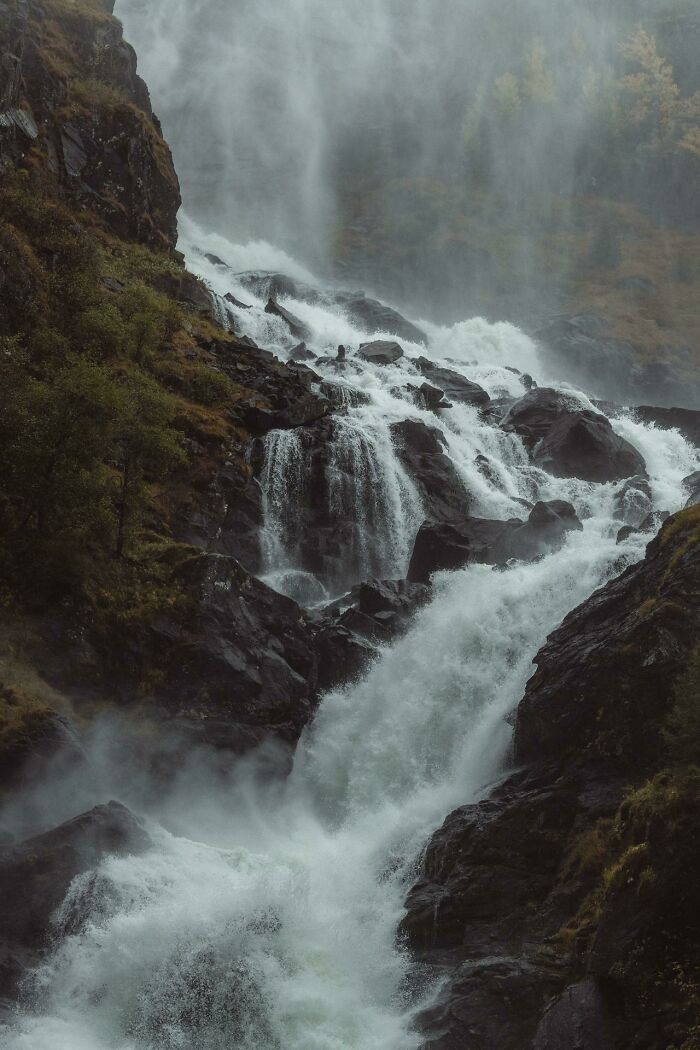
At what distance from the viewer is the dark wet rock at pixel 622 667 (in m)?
15.8

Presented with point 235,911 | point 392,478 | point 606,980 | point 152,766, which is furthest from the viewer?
point 392,478

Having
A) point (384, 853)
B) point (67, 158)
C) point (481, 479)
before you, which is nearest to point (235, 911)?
point (384, 853)

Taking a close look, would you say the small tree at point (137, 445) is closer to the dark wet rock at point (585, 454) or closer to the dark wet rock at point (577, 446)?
the dark wet rock at point (585, 454)

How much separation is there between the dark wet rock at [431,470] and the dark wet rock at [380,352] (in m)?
11.2

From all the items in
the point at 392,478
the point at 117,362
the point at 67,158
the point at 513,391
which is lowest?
the point at 392,478

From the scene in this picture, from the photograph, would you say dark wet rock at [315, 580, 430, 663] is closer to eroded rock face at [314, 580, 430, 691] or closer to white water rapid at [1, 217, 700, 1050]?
eroded rock face at [314, 580, 430, 691]

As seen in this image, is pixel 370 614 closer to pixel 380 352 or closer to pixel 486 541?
pixel 486 541

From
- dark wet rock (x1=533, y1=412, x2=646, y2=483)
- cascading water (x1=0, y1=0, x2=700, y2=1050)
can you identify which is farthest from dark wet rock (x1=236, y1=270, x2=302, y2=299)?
dark wet rock (x1=533, y1=412, x2=646, y2=483)

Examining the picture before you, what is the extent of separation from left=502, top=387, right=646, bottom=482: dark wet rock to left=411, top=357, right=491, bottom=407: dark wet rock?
Result: 9.67ft

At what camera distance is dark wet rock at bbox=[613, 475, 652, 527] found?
34.3m

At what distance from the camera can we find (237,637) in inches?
830

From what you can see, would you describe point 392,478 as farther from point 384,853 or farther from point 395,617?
point 384,853

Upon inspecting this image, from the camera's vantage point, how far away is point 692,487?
37.1 m

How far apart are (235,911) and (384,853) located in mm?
3945
